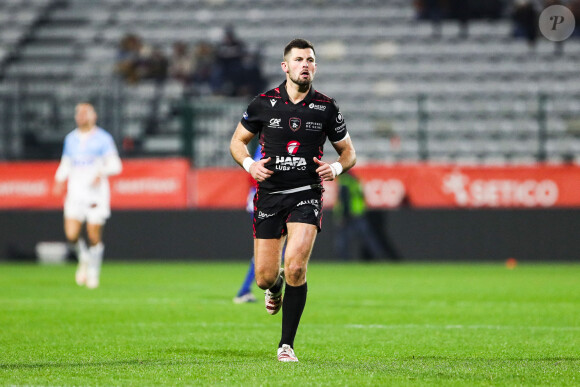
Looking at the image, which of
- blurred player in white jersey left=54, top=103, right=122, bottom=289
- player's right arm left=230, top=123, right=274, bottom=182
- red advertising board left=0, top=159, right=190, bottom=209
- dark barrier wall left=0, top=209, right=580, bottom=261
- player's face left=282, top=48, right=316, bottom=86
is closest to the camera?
player's face left=282, top=48, right=316, bottom=86

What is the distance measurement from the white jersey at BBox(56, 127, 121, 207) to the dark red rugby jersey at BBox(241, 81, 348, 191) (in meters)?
7.82

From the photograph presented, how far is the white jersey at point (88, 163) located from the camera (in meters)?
15.3

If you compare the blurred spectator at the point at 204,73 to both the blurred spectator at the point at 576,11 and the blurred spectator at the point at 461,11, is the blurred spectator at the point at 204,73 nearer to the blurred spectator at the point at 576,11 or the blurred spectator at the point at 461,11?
the blurred spectator at the point at 461,11

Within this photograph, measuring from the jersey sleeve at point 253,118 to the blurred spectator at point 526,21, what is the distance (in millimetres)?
19950

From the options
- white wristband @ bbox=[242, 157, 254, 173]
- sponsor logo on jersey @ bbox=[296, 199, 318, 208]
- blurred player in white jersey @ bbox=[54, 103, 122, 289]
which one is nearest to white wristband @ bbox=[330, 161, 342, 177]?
sponsor logo on jersey @ bbox=[296, 199, 318, 208]

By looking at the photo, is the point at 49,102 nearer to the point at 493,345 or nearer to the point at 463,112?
the point at 463,112

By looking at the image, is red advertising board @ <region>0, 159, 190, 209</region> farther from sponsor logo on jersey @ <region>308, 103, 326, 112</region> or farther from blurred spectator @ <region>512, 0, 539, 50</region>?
sponsor logo on jersey @ <region>308, 103, 326, 112</region>

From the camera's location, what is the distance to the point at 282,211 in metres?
7.63

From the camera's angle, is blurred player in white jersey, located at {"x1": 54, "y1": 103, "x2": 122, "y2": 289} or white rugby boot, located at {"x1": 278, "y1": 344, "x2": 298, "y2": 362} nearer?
white rugby boot, located at {"x1": 278, "y1": 344, "x2": 298, "y2": 362}

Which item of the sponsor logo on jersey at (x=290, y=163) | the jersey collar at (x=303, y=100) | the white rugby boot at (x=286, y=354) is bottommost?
the white rugby boot at (x=286, y=354)

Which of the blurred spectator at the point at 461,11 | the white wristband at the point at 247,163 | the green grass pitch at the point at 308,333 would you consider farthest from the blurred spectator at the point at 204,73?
the white wristband at the point at 247,163

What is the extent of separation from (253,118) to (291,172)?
54 cm

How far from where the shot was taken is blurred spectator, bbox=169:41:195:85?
2595 cm

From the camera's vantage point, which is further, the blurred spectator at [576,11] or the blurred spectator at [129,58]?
the blurred spectator at [129,58]
